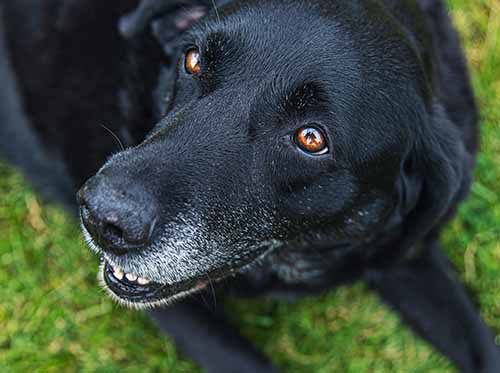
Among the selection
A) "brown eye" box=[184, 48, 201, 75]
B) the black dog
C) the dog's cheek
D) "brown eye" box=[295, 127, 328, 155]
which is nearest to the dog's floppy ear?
the black dog

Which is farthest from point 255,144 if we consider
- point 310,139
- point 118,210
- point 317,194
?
point 118,210

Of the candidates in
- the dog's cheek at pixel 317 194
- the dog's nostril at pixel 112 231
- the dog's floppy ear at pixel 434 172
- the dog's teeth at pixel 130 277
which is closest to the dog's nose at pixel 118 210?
the dog's nostril at pixel 112 231

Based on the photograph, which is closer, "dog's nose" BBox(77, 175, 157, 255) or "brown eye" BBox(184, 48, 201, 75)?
"dog's nose" BBox(77, 175, 157, 255)

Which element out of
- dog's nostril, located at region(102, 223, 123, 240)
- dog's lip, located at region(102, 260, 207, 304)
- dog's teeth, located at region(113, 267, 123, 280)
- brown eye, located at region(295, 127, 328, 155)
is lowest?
dog's lip, located at region(102, 260, 207, 304)

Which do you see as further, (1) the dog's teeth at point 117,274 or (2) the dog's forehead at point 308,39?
(1) the dog's teeth at point 117,274

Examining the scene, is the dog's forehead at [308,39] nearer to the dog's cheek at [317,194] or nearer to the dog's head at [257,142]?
the dog's head at [257,142]

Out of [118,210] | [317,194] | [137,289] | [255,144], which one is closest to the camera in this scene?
[118,210]

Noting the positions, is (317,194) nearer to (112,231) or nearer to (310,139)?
(310,139)

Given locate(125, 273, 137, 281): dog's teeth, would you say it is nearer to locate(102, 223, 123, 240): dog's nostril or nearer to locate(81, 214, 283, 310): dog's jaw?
locate(81, 214, 283, 310): dog's jaw
